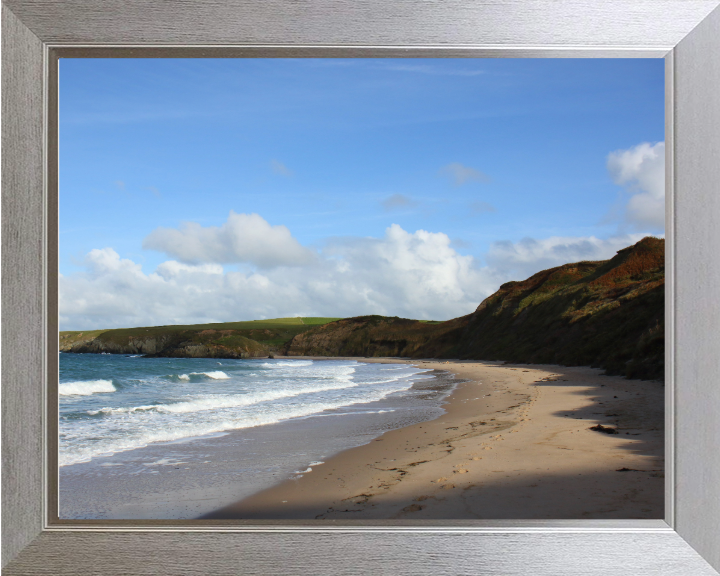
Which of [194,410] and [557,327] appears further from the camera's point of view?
[557,327]

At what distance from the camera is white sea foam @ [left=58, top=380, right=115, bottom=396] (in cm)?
1235

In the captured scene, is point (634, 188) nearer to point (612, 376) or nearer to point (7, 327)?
point (7, 327)

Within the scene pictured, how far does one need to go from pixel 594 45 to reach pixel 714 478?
5.92ft

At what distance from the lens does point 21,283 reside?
1.96m

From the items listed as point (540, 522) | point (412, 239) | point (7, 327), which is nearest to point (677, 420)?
point (540, 522)

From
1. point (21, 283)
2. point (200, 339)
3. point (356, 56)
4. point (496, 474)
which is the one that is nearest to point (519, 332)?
point (200, 339)

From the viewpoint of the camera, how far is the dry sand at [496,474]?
9.14ft

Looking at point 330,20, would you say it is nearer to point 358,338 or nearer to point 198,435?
point 198,435

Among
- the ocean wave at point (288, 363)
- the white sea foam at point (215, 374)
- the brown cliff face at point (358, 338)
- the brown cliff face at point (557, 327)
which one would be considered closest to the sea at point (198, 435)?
the white sea foam at point (215, 374)

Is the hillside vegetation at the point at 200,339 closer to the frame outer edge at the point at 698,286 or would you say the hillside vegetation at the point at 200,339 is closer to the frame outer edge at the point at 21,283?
the frame outer edge at the point at 21,283

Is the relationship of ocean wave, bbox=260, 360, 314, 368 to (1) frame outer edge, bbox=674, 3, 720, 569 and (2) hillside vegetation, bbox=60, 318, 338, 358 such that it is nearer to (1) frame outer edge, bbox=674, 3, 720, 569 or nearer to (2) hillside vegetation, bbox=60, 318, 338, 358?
(2) hillside vegetation, bbox=60, 318, 338, 358

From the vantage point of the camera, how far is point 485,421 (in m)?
6.51

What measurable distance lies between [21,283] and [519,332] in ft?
80.1

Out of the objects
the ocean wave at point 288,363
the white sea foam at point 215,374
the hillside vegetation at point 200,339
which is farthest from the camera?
the ocean wave at point 288,363
